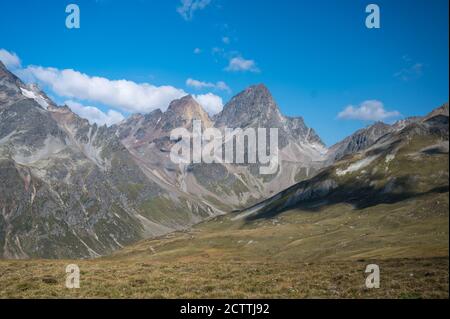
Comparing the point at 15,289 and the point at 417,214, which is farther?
the point at 417,214

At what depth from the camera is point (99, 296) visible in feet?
99.2

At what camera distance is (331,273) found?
36344 millimetres

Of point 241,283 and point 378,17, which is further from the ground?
point 378,17

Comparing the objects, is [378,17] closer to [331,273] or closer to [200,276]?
[331,273]

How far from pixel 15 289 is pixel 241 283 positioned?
57.3 feet

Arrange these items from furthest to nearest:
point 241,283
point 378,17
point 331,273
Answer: point 378,17
point 331,273
point 241,283

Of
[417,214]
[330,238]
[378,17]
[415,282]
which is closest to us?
[415,282]
